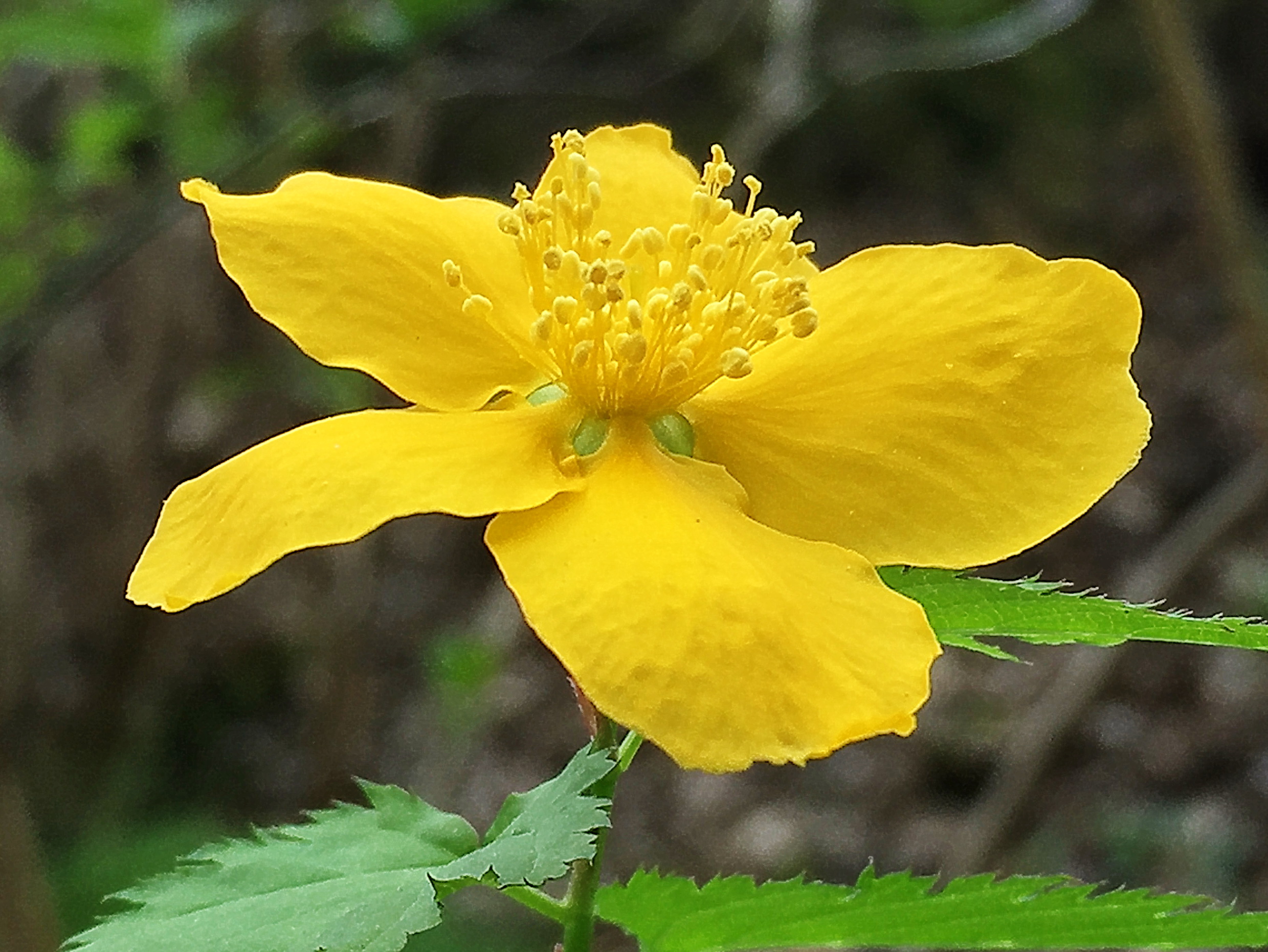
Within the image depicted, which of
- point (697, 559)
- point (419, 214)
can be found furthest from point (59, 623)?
point (697, 559)

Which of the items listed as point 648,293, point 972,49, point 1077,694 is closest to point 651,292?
point 648,293

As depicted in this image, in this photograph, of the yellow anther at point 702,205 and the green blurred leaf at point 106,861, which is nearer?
the yellow anther at point 702,205

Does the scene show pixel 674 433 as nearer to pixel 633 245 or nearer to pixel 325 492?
pixel 633 245

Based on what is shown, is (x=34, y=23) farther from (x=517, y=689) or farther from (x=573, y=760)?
(x=517, y=689)

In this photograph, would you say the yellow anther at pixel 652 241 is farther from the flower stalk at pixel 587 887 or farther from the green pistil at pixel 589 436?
the flower stalk at pixel 587 887

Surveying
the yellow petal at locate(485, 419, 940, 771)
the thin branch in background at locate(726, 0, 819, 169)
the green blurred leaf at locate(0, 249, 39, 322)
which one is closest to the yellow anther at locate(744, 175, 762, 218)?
the yellow petal at locate(485, 419, 940, 771)

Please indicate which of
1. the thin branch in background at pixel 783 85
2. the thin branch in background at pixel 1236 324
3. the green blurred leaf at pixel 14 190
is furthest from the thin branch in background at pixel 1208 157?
the green blurred leaf at pixel 14 190
